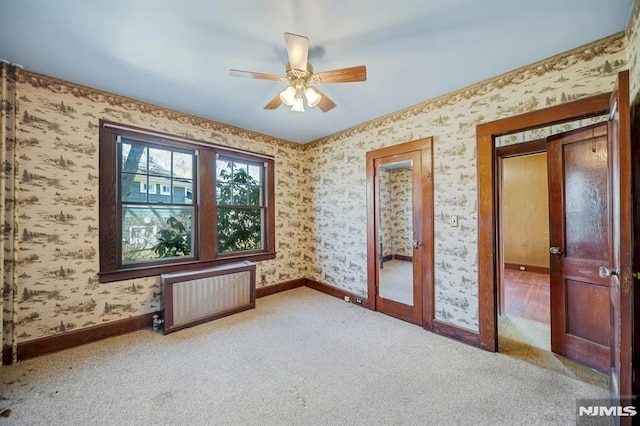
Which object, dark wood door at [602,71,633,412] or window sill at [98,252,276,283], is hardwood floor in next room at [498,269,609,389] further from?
window sill at [98,252,276,283]

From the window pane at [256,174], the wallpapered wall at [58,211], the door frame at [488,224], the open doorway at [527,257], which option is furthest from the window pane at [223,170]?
the open doorway at [527,257]

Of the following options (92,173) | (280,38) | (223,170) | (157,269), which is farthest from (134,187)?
(280,38)

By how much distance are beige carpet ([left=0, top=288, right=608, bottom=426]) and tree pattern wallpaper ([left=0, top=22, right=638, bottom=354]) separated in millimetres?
464

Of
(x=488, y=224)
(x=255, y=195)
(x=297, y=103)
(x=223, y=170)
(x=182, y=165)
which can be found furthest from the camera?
(x=255, y=195)

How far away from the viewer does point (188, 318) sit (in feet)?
9.63

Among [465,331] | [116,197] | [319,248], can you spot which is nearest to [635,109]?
[465,331]

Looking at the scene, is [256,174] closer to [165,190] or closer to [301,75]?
[165,190]

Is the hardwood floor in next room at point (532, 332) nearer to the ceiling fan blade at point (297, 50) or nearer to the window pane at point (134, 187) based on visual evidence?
the ceiling fan blade at point (297, 50)

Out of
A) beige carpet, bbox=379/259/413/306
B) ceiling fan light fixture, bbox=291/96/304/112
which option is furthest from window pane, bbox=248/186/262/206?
beige carpet, bbox=379/259/413/306

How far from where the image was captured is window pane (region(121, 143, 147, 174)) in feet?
9.39

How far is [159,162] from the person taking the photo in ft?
10.2

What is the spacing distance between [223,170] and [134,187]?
1.14 meters

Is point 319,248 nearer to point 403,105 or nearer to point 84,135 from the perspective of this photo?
point 403,105

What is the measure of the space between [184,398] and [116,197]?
7.31 feet
